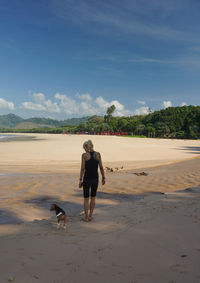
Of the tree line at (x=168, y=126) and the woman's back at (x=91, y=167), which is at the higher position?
the tree line at (x=168, y=126)

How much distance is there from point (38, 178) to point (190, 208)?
7.39 meters

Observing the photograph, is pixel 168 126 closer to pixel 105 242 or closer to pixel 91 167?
pixel 91 167

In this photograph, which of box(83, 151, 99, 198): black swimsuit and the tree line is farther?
the tree line

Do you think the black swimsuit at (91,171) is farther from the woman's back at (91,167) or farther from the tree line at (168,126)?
the tree line at (168,126)

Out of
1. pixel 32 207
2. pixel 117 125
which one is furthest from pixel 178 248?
pixel 117 125

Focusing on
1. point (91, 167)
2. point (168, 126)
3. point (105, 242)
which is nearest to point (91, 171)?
point (91, 167)

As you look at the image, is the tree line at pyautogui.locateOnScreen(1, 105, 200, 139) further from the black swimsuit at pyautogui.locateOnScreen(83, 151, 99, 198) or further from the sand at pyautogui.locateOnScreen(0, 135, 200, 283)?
the black swimsuit at pyautogui.locateOnScreen(83, 151, 99, 198)

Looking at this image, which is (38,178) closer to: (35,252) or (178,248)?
(35,252)

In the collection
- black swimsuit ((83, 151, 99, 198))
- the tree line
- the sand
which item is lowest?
the sand

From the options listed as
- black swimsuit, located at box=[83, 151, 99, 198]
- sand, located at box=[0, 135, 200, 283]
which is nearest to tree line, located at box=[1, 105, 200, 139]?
sand, located at box=[0, 135, 200, 283]

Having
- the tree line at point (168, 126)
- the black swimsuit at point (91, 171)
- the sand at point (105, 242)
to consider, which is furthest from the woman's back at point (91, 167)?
the tree line at point (168, 126)

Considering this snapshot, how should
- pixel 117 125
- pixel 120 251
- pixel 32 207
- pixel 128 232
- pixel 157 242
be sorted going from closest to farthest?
pixel 120 251, pixel 157 242, pixel 128 232, pixel 32 207, pixel 117 125

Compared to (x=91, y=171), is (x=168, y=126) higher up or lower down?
higher up

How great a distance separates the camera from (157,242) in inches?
154
